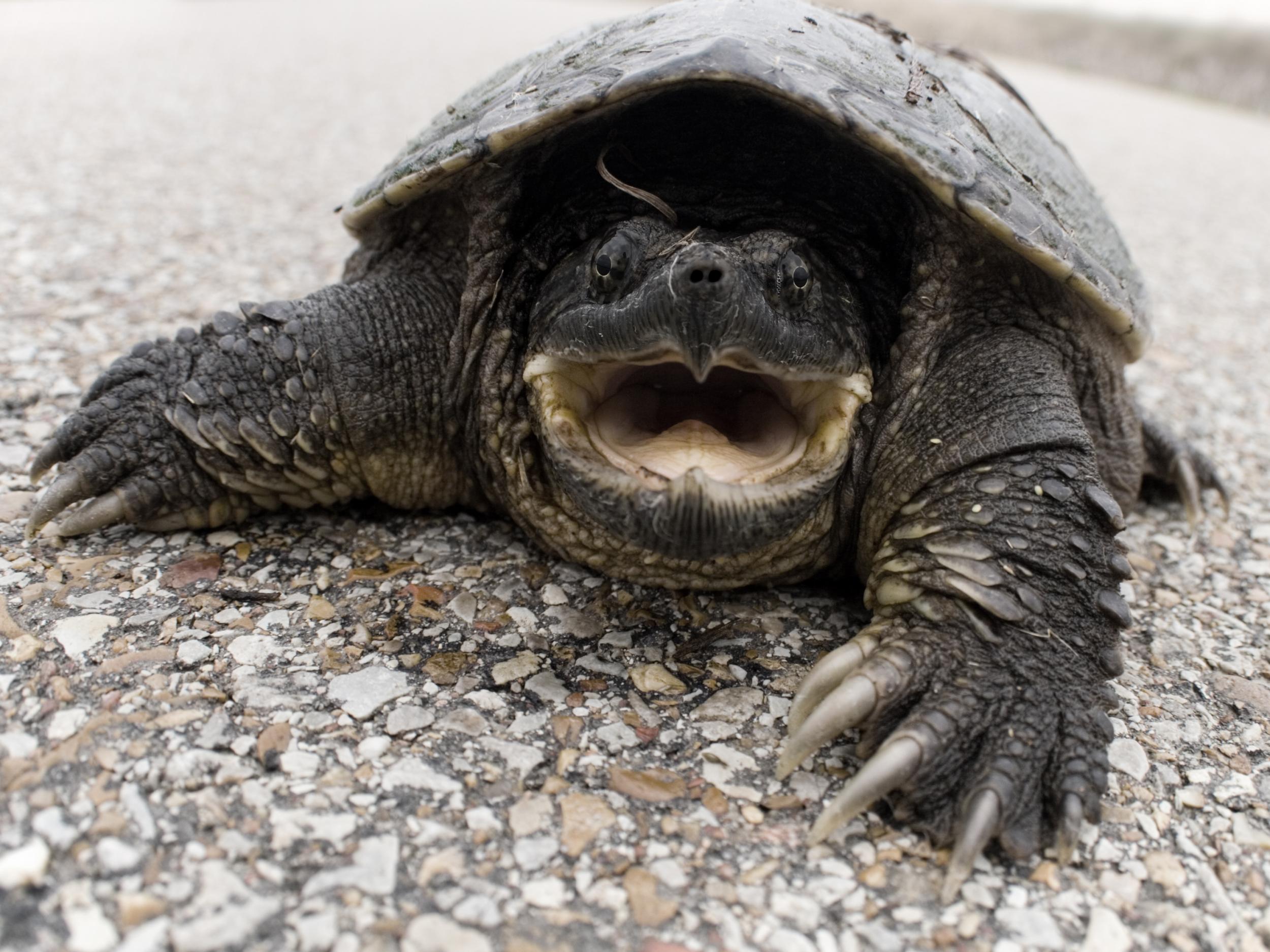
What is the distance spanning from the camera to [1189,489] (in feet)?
10.2

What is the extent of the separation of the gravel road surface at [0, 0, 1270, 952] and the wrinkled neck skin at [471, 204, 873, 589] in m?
0.19

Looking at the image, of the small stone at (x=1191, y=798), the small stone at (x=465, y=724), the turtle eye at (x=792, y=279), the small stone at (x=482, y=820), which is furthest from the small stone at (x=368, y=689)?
the small stone at (x=1191, y=798)

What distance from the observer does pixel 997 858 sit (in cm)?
175

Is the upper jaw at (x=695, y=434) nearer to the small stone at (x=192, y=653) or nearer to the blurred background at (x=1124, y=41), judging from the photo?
the small stone at (x=192, y=653)

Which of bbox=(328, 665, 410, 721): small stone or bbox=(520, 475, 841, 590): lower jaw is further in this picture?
bbox=(520, 475, 841, 590): lower jaw

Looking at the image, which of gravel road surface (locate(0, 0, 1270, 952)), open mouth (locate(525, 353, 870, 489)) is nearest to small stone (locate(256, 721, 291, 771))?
gravel road surface (locate(0, 0, 1270, 952))

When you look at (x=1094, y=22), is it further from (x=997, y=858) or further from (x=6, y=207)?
(x=997, y=858)

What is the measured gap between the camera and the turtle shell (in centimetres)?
210

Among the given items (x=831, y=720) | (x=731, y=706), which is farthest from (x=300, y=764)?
(x=831, y=720)

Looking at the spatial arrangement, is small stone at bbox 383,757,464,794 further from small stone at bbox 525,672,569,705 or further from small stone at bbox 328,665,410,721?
small stone at bbox 525,672,569,705

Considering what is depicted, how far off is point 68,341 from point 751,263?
2.61 metres

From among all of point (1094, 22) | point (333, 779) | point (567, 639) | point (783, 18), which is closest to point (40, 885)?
point (333, 779)

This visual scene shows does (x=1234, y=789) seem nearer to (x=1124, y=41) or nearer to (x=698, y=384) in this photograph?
(x=698, y=384)

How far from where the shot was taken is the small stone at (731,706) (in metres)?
2.02
